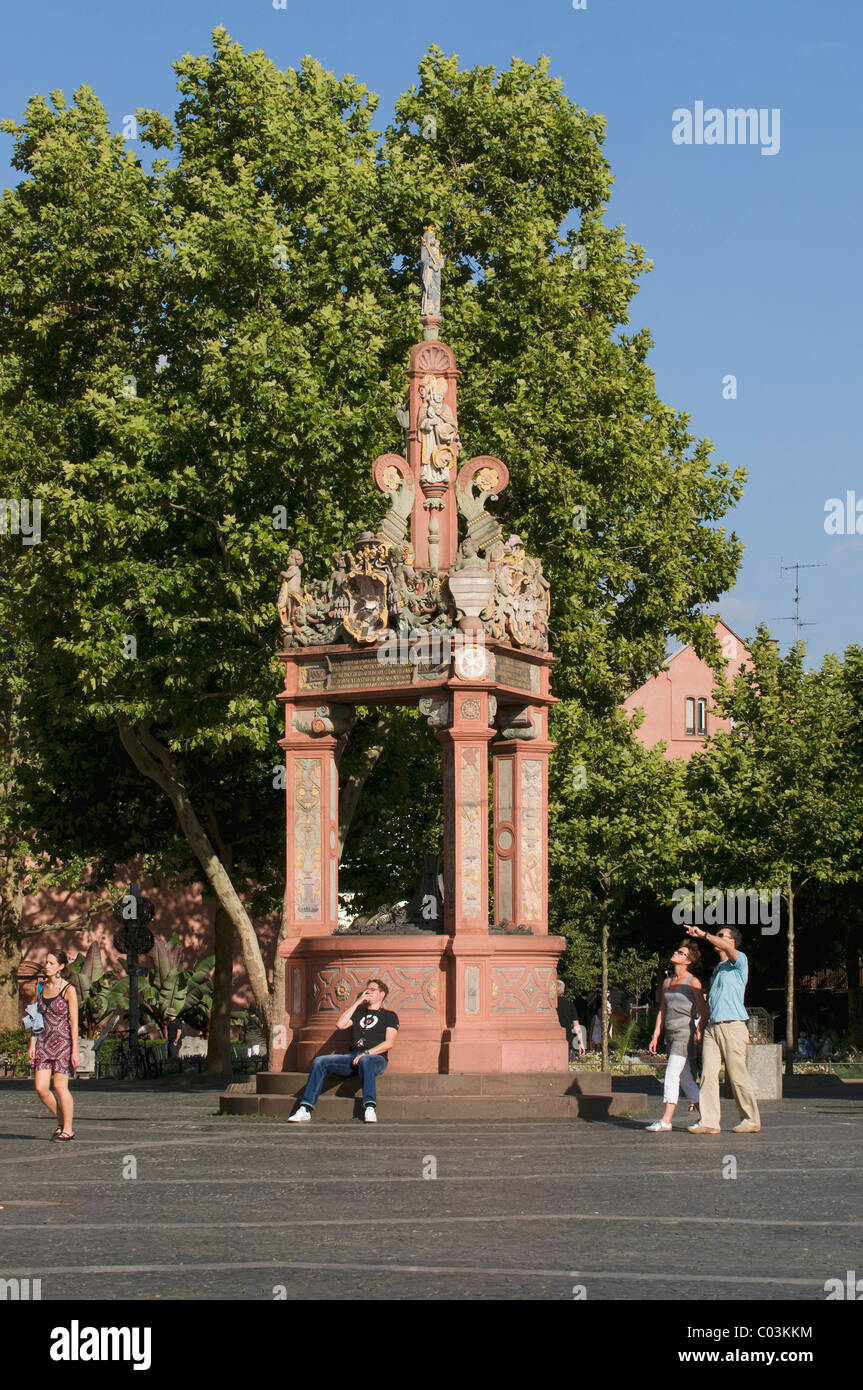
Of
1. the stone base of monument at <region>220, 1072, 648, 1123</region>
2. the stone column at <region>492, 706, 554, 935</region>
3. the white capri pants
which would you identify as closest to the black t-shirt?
the stone base of monument at <region>220, 1072, 648, 1123</region>

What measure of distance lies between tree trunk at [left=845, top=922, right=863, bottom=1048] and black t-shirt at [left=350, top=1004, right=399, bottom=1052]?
3165 cm

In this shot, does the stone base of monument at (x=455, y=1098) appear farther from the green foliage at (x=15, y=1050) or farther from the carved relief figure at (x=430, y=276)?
the green foliage at (x=15, y=1050)

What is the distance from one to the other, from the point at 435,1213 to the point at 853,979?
136 ft

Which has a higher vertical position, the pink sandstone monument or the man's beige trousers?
the pink sandstone monument

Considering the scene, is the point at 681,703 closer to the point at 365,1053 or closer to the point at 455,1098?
the point at 455,1098

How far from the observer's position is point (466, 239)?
34156mm

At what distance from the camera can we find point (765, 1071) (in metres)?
25.7

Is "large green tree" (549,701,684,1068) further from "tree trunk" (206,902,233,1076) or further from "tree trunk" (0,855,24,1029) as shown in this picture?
"tree trunk" (0,855,24,1029)

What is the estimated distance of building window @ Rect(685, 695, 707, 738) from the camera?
7362 cm

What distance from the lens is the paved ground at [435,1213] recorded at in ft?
27.5

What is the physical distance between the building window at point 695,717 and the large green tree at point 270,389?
121 feet

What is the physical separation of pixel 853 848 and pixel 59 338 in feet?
66.0

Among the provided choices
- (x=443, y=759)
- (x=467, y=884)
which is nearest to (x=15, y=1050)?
(x=443, y=759)

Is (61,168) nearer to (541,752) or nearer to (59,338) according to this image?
(59,338)
